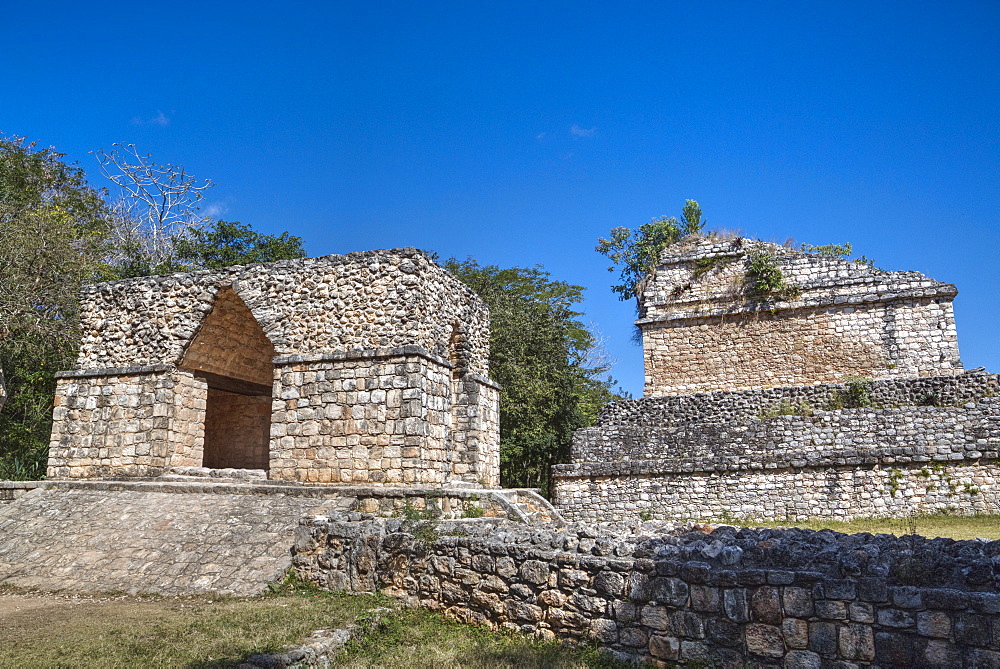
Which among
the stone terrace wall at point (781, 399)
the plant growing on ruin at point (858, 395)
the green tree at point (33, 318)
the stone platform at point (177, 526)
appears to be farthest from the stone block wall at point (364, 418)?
the plant growing on ruin at point (858, 395)

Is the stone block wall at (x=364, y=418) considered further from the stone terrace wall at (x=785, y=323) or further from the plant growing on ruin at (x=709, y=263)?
the plant growing on ruin at (x=709, y=263)

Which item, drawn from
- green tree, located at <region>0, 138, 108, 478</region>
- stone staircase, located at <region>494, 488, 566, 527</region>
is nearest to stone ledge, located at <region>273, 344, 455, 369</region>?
stone staircase, located at <region>494, 488, 566, 527</region>

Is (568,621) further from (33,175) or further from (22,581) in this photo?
(33,175)

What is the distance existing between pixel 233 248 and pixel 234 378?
30.1ft

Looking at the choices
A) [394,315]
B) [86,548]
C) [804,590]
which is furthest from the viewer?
[394,315]

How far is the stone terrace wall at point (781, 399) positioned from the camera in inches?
547

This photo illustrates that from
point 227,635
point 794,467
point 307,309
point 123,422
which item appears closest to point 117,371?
point 123,422

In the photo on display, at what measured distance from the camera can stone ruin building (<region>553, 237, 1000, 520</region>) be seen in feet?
42.8

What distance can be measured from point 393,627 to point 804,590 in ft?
11.2

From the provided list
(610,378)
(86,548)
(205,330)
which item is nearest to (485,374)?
(205,330)

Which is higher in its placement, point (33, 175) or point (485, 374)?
point (33, 175)

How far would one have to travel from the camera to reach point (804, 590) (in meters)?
4.42

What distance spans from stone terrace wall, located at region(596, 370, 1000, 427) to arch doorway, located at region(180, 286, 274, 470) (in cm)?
783

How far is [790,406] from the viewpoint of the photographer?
49.5 feet
